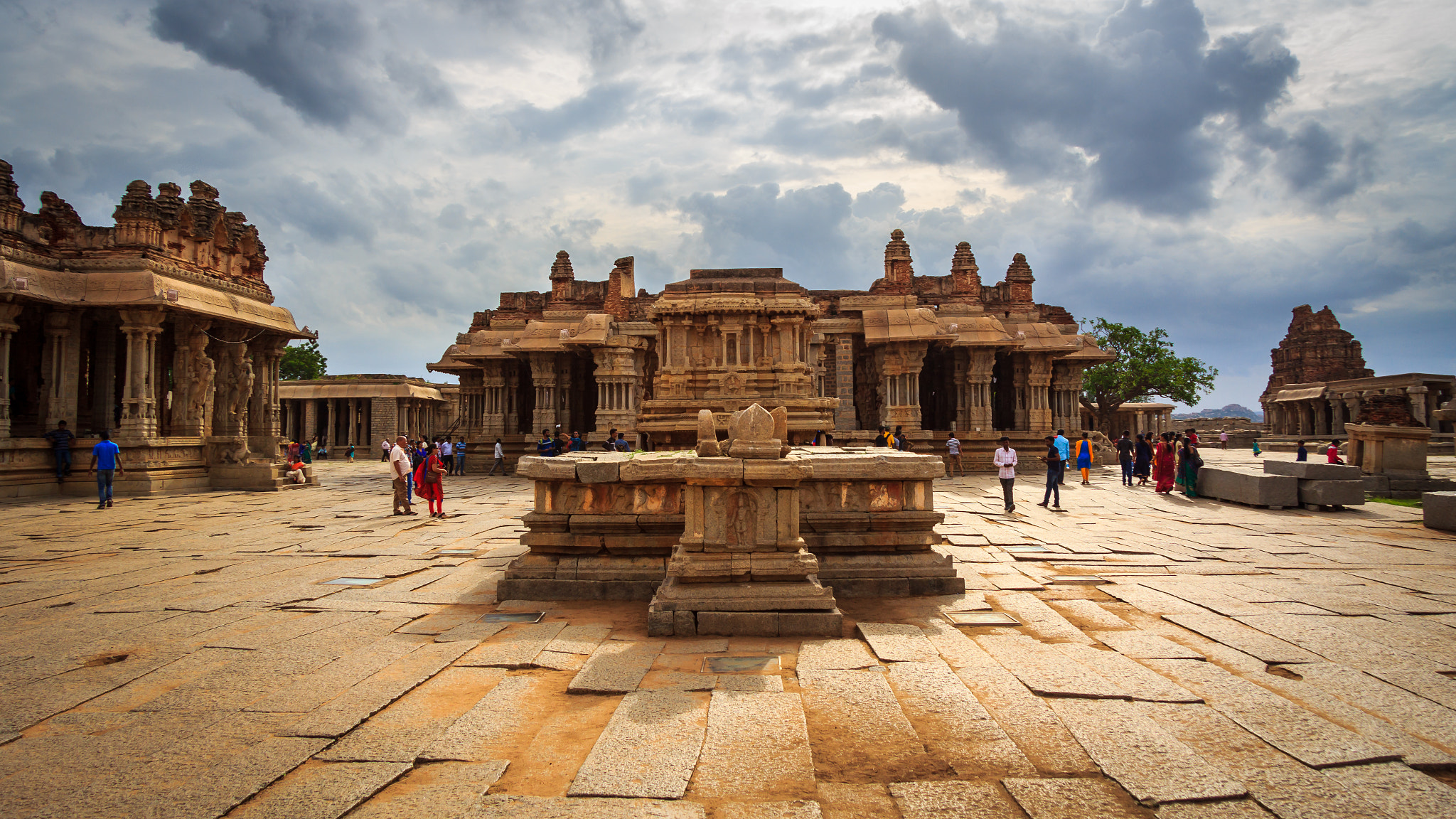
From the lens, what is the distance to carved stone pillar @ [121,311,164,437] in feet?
48.4

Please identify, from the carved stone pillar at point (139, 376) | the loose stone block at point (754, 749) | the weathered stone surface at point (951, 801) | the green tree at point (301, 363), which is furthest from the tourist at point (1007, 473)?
the green tree at point (301, 363)

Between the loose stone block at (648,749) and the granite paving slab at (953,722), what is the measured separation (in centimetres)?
101

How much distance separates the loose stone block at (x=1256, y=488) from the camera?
37.6ft

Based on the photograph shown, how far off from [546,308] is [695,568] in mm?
21803

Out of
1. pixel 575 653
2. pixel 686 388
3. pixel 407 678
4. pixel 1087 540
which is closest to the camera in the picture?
pixel 407 678

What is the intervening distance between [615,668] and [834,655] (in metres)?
1.28

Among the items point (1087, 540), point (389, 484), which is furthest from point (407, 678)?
point (389, 484)

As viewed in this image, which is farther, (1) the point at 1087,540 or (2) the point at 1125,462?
(2) the point at 1125,462

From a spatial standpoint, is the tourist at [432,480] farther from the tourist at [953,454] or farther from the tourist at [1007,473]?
the tourist at [953,454]

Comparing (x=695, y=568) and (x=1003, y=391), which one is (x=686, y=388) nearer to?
(x=695, y=568)

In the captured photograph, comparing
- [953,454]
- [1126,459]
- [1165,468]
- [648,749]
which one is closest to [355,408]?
[953,454]

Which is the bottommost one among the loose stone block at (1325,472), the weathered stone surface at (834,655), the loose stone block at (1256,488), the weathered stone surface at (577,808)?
the weathered stone surface at (834,655)

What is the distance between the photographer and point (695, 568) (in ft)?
15.2

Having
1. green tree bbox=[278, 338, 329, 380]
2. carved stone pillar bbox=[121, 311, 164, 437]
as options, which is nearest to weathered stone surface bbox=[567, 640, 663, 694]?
carved stone pillar bbox=[121, 311, 164, 437]
